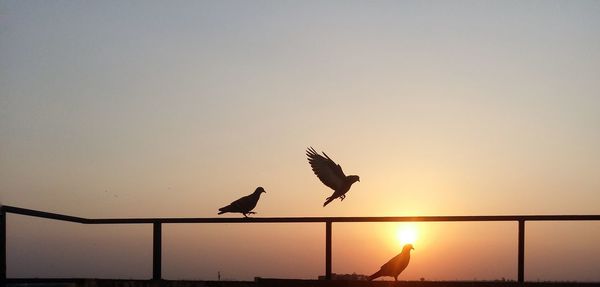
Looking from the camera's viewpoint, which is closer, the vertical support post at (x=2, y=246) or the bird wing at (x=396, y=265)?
the vertical support post at (x=2, y=246)

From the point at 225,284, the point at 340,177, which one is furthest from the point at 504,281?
the point at 340,177

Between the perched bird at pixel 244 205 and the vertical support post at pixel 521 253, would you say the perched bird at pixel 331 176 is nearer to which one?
the perched bird at pixel 244 205

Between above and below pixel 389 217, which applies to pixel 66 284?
below

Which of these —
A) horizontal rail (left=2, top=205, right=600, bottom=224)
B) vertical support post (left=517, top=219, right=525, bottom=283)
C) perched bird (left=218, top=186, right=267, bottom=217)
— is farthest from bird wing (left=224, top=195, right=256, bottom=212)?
vertical support post (left=517, top=219, right=525, bottom=283)

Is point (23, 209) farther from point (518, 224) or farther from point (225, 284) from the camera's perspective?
point (518, 224)

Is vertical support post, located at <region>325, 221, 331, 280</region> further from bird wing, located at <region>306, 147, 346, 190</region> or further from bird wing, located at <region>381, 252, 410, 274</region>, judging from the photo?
bird wing, located at <region>306, 147, 346, 190</region>

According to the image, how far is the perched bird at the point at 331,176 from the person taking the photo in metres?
16.1

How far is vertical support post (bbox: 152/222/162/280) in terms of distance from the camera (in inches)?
411

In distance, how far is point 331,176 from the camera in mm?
16250

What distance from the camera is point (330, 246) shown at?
32.6 ft

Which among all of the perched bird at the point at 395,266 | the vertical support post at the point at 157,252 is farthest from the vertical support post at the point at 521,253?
the vertical support post at the point at 157,252

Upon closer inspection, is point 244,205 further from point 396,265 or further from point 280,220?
point 280,220

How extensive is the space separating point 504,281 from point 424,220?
0.93 meters

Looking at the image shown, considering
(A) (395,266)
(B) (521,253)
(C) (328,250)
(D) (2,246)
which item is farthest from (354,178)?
(D) (2,246)
